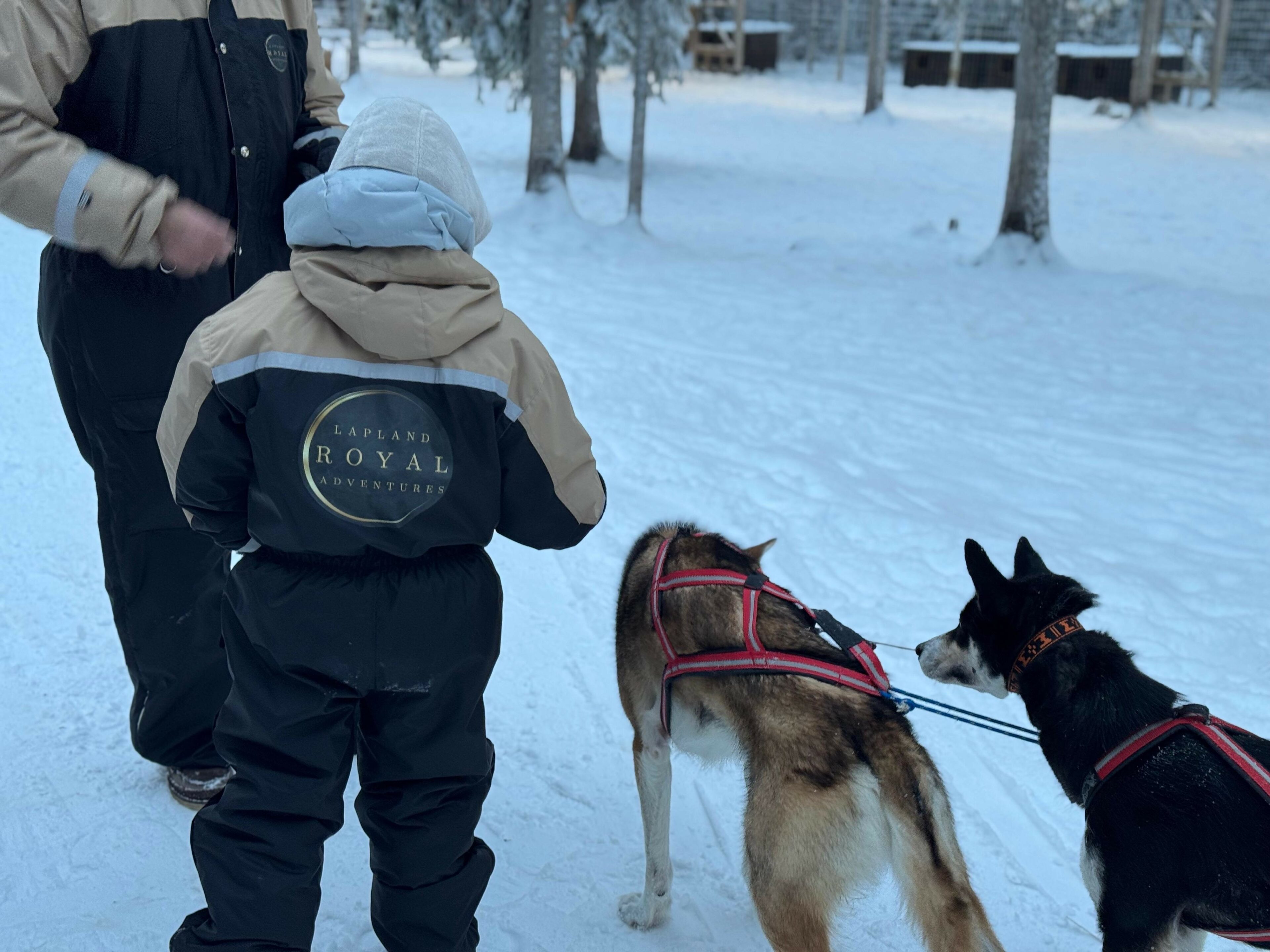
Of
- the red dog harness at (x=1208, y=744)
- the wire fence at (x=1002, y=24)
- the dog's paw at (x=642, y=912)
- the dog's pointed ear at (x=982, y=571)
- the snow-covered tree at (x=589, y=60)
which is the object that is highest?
the wire fence at (x=1002, y=24)

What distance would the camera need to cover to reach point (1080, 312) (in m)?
9.56

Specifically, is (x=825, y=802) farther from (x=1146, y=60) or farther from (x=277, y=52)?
(x=1146, y=60)

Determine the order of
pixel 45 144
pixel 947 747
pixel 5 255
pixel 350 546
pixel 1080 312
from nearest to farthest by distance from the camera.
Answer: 1. pixel 350 546
2. pixel 45 144
3. pixel 947 747
4. pixel 5 255
5. pixel 1080 312

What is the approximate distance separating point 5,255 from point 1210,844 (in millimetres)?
8765

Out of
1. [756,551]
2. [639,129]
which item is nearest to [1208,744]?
[756,551]

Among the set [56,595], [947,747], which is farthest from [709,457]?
[56,595]

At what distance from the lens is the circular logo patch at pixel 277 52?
8.49ft

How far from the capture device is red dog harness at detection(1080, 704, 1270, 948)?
2.18m

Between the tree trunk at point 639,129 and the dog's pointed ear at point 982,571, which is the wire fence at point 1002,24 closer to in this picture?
the tree trunk at point 639,129

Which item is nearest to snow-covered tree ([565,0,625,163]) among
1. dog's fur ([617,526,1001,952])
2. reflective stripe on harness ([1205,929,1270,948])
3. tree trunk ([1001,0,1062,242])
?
tree trunk ([1001,0,1062,242])

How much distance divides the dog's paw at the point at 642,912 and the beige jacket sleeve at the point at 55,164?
194 centimetres

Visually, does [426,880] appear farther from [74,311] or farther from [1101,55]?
[1101,55]

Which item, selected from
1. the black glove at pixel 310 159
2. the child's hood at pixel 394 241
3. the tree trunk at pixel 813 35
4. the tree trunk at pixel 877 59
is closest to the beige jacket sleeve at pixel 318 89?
Result: the black glove at pixel 310 159

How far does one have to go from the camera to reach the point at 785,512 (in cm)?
519
